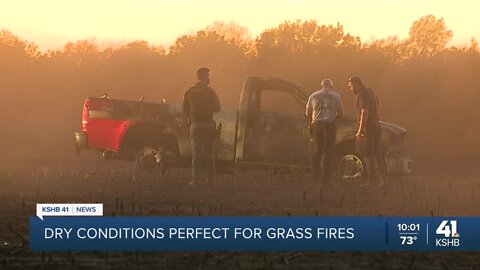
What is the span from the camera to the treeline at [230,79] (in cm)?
2539

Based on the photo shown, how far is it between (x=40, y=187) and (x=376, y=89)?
15.6m

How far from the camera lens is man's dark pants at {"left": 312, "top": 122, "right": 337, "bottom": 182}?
45.0 feet

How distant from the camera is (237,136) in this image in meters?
15.3

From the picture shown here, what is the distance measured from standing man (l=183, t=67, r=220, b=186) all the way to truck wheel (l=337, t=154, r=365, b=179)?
2.36m

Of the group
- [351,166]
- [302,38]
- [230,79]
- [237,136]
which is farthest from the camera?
[302,38]

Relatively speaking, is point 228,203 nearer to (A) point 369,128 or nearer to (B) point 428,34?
(A) point 369,128

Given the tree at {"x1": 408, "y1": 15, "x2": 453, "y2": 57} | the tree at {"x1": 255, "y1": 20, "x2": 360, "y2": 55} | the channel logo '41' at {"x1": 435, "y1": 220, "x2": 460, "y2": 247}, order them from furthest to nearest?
the tree at {"x1": 408, "y1": 15, "x2": 453, "y2": 57} < the tree at {"x1": 255, "y1": 20, "x2": 360, "y2": 55} < the channel logo '41' at {"x1": 435, "y1": 220, "x2": 460, "y2": 247}

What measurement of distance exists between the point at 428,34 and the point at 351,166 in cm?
4610

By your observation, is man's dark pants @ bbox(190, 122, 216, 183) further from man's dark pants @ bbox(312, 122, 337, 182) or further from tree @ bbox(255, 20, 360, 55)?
tree @ bbox(255, 20, 360, 55)

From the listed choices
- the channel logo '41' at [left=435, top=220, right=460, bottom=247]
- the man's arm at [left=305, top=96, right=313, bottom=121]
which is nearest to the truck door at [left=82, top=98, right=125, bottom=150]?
the man's arm at [left=305, top=96, right=313, bottom=121]

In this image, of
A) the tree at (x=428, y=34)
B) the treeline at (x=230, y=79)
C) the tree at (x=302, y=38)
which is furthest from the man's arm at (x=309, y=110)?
the tree at (x=428, y=34)

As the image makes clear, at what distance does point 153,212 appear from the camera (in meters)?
10.3

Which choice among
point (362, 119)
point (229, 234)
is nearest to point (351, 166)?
point (362, 119)

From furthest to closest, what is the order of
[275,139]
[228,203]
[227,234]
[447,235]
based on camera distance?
[275,139] < [228,203] < [447,235] < [227,234]
